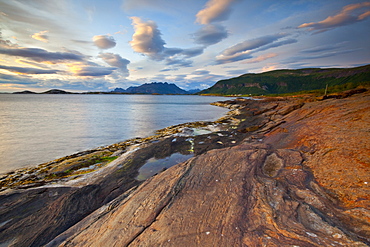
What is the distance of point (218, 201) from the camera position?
21.0 ft

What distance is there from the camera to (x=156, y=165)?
45.4 feet

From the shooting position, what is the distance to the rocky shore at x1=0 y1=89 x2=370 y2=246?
4.86m

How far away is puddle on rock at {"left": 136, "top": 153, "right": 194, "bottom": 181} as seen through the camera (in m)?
12.4

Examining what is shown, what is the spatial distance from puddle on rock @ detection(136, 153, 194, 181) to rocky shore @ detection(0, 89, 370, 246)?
54 cm

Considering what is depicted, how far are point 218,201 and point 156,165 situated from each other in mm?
8358

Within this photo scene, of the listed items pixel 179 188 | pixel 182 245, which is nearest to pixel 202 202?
pixel 179 188

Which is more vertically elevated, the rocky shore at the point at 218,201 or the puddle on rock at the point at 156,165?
the rocky shore at the point at 218,201

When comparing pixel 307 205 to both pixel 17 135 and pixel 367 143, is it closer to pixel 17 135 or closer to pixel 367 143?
pixel 367 143

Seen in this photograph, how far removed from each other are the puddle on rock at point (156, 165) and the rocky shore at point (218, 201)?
0.54 meters

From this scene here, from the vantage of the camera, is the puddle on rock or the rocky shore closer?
the rocky shore

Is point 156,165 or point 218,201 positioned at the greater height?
point 218,201

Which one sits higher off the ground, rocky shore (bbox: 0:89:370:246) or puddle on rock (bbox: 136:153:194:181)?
rocky shore (bbox: 0:89:370:246)

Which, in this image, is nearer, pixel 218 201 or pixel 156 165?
pixel 218 201

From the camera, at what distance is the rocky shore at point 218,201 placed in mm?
4863
